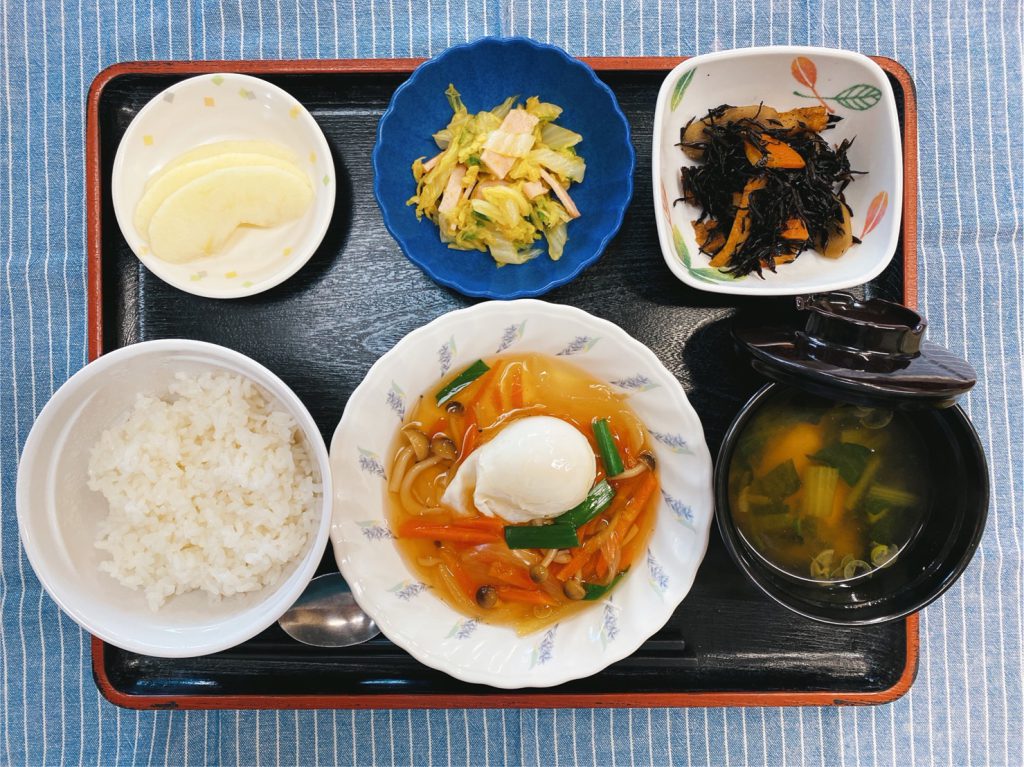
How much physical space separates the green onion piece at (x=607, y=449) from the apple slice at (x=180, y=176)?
1007 mm

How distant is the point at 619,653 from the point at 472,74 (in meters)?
1.46

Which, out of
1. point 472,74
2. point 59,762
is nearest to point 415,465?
point 472,74

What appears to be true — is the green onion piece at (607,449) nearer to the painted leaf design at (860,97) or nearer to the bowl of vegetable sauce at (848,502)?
the bowl of vegetable sauce at (848,502)

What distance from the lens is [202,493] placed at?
1645 millimetres

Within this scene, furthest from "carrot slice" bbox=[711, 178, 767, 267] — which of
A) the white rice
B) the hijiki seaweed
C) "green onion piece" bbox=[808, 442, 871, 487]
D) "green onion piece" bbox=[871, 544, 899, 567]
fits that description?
the white rice

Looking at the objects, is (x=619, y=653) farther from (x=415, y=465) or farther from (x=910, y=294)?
(x=910, y=294)

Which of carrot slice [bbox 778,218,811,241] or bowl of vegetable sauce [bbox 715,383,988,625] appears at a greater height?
carrot slice [bbox 778,218,811,241]

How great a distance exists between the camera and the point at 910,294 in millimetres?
1864

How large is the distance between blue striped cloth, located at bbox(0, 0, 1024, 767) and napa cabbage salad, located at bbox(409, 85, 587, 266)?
36cm

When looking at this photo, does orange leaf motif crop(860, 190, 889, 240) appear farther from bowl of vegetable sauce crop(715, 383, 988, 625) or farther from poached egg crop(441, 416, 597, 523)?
poached egg crop(441, 416, 597, 523)

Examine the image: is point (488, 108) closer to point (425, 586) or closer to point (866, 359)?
point (866, 359)

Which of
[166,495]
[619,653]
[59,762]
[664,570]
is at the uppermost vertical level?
[166,495]

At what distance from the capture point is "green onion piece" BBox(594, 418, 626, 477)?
1.74 meters

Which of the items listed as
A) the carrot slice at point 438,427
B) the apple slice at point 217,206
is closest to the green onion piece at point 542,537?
the carrot slice at point 438,427
